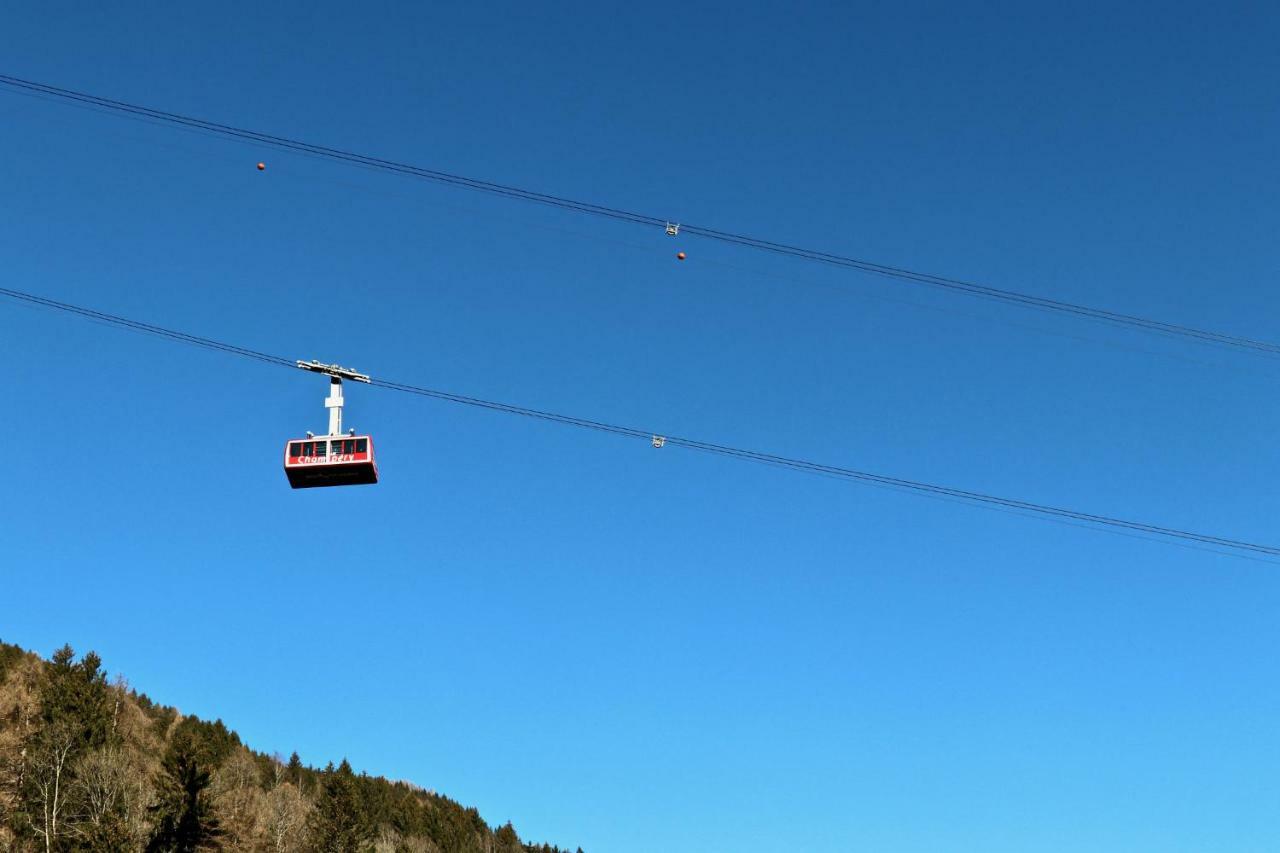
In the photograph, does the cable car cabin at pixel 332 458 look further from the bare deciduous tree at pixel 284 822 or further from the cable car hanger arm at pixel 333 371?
the bare deciduous tree at pixel 284 822

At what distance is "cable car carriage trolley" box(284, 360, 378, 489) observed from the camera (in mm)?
51906

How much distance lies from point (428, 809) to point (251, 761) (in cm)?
2811

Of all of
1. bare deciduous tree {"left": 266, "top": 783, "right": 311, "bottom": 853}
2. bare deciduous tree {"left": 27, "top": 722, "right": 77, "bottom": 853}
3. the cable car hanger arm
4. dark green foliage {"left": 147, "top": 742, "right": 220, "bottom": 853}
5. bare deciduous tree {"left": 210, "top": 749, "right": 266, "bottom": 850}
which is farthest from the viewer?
bare deciduous tree {"left": 266, "top": 783, "right": 311, "bottom": 853}

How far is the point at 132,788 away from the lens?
374ft

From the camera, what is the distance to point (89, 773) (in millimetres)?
111375

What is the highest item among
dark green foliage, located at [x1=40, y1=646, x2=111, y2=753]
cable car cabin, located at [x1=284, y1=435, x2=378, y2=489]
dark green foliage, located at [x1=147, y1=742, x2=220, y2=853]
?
dark green foliage, located at [x1=40, y1=646, x2=111, y2=753]

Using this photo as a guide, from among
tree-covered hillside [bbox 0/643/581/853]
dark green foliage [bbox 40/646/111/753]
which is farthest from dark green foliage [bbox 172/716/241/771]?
dark green foliage [bbox 40/646/111/753]

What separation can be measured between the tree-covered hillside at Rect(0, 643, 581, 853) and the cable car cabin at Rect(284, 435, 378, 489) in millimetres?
45203

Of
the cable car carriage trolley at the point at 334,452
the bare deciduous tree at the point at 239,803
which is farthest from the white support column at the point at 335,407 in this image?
the bare deciduous tree at the point at 239,803

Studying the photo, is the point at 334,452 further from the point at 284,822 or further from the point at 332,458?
the point at 284,822

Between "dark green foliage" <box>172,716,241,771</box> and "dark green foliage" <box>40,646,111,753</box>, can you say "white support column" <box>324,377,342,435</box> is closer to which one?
"dark green foliage" <box>40,646,111,753</box>

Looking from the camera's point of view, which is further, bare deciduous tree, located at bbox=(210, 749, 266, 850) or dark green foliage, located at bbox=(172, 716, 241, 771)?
dark green foliage, located at bbox=(172, 716, 241, 771)

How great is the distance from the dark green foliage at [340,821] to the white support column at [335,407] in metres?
77.5

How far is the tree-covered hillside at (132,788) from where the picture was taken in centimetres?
10600
